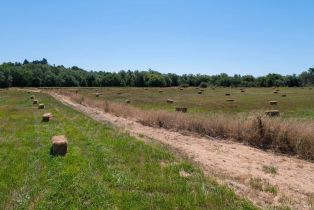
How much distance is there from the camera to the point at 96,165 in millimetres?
12188

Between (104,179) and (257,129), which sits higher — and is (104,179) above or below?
below

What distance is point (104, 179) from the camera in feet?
35.0

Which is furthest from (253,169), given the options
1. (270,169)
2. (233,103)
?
(233,103)

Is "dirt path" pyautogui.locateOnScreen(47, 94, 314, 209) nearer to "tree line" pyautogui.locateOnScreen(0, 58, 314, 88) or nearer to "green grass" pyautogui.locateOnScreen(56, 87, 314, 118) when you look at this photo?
"green grass" pyautogui.locateOnScreen(56, 87, 314, 118)

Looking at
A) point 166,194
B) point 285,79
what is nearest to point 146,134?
point 166,194

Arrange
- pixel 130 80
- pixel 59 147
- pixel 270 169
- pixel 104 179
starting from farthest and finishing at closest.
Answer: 1. pixel 130 80
2. pixel 59 147
3. pixel 270 169
4. pixel 104 179

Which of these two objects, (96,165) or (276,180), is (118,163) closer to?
(96,165)

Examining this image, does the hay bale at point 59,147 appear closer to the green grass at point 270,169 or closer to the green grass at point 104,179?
the green grass at point 104,179

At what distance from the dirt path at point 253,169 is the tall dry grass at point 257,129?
684 millimetres

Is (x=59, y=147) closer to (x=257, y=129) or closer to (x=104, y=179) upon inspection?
(x=104, y=179)

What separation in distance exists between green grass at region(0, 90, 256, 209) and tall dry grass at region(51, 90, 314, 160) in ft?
14.5

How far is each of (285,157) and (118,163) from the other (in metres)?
6.08

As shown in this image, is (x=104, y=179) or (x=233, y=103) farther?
(x=233, y=103)

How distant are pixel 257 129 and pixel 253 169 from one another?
4.76 meters
